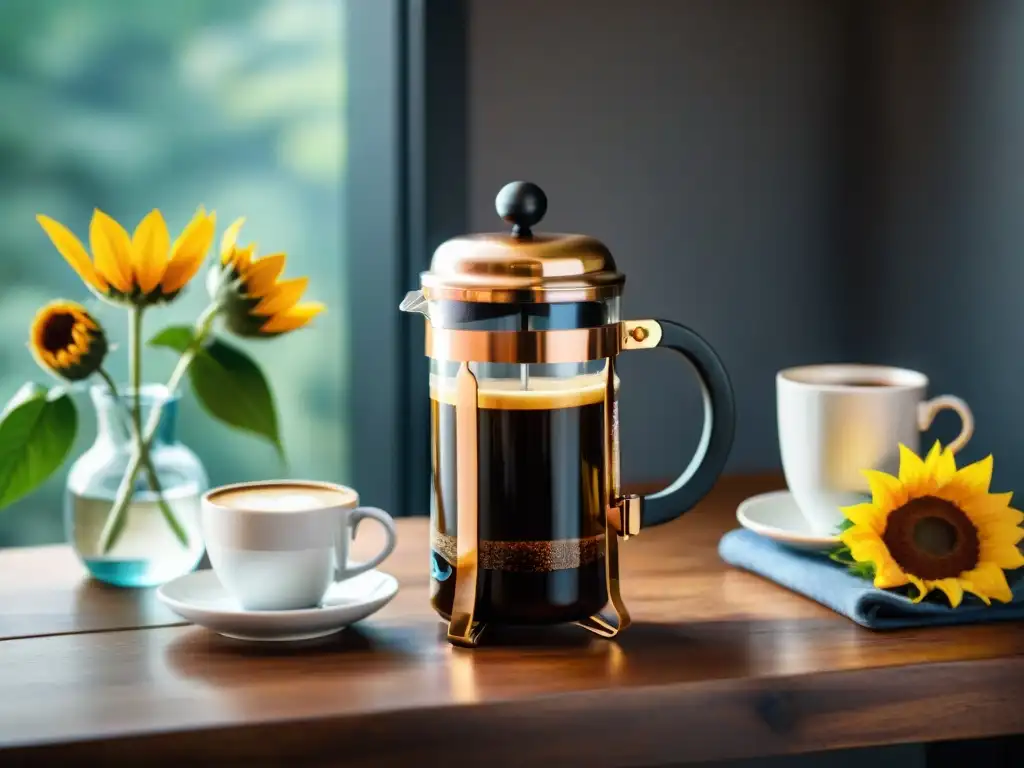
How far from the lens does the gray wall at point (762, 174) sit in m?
1.45

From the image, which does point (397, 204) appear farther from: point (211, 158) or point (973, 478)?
point (973, 478)

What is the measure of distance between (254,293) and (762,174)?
0.76 meters

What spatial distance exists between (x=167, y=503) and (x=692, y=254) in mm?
767

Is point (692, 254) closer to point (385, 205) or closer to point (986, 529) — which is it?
point (385, 205)

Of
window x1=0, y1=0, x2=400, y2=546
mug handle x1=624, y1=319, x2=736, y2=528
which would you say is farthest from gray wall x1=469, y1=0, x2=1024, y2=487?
mug handle x1=624, y1=319, x2=736, y2=528

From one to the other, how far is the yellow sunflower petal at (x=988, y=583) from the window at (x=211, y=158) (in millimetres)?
743

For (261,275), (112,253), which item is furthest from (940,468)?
(112,253)

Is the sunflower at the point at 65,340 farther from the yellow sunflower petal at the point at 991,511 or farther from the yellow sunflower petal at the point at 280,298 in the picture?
the yellow sunflower petal at the point at 991,511

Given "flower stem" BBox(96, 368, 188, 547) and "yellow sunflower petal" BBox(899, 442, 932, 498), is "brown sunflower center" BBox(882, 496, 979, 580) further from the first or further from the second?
"flower stem" BBox(96, 368, 188, 547)

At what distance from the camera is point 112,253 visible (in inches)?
41.5

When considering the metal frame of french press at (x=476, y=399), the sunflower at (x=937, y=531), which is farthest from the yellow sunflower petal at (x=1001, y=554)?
the metal frame of french press at (x=476, y=399)

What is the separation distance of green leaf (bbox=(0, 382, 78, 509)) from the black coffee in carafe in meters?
0.34

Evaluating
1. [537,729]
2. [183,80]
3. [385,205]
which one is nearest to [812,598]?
[537,729]

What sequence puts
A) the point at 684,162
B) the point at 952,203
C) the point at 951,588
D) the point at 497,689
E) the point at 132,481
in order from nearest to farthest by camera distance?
the point at 497,689 → the point at 951,588 → the point at 132,481 → the point at 952,203 → the point at 684,162
